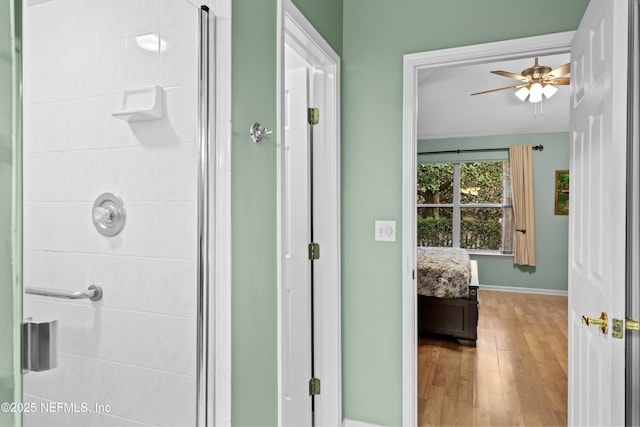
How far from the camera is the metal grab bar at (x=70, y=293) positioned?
0.73 meters

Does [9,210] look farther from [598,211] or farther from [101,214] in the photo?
[598,211]

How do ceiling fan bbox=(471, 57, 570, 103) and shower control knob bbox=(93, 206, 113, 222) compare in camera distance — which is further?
ceiling fan bbox=(471, 57, 570, 103)

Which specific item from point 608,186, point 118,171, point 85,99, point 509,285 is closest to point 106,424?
point 118,171

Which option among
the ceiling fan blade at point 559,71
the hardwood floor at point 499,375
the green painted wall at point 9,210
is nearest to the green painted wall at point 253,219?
the green painted wall at point 9,210

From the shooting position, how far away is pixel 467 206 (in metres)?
6.58

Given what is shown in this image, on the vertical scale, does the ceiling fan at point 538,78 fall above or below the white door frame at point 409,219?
above

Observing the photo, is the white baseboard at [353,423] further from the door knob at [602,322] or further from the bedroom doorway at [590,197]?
the door knob at [602,322]

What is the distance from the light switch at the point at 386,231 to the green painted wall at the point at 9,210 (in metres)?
1.82

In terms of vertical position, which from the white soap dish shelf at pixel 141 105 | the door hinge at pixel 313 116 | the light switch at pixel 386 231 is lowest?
the light switch at pixel 386 231

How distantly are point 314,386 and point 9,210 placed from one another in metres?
1.95

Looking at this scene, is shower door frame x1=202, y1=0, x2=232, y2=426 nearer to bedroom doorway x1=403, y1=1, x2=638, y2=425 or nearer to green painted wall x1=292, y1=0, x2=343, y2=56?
green painted wall x1=292, y1=0, x2=343, y2=56

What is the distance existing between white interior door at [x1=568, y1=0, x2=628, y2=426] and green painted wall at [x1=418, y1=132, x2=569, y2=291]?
474 cm

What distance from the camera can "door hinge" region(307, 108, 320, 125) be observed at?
2211 mm

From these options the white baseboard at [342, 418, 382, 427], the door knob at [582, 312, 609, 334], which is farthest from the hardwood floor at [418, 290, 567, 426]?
the door knob at [582, 312, 609, 334]
